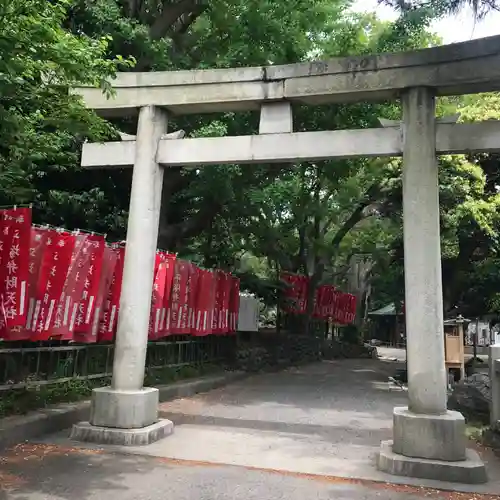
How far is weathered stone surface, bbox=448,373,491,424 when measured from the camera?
9.38 meters

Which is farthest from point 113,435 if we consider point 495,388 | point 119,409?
point 495,388

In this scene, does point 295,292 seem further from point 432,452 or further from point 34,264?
point 432,452

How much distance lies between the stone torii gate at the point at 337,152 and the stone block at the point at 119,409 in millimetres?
14

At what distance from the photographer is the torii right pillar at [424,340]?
6.10 m

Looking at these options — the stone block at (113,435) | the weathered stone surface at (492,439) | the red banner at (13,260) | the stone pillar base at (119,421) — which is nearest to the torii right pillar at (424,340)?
the weathered stone surface at (492,439)

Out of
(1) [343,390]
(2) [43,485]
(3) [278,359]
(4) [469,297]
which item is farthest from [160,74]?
(4) [469,297]

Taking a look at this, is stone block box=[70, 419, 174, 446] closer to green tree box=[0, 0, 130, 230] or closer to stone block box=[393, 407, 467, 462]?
stone block box=[393, 407, 467, 462]

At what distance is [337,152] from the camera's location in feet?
23.5

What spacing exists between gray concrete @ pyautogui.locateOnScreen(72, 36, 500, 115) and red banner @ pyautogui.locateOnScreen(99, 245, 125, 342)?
2524 millimetres

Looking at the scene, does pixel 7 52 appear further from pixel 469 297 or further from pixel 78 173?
pixel 469 297

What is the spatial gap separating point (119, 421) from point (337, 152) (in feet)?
15.4

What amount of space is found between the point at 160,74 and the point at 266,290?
1208 centimetres

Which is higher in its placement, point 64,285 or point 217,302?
point 217,302

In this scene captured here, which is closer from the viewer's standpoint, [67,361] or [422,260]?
[422,260]
